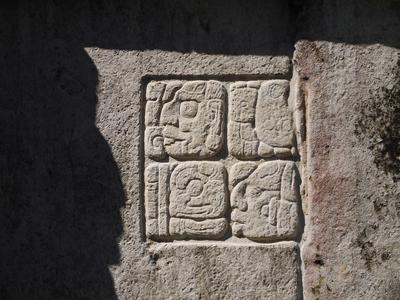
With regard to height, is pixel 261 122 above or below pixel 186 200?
above

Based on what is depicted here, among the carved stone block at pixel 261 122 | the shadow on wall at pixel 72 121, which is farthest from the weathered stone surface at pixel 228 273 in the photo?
the carved stone block at pixel 261 122

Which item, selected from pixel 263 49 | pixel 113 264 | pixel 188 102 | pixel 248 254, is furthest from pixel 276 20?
pixel 113 264

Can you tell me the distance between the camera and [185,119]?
3.21 metres

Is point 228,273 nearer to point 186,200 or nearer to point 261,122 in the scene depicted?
point 186,200

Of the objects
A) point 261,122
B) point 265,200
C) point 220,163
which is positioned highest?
point 261,122

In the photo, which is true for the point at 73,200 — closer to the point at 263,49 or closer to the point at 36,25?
the point at 36,25

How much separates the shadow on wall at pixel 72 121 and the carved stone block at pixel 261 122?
6.8 inches

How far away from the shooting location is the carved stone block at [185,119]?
10.5 feet

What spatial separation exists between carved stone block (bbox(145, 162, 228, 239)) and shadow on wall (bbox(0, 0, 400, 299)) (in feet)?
0.50

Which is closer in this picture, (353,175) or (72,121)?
(353,175)

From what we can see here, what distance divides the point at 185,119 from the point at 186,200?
361 millimetres

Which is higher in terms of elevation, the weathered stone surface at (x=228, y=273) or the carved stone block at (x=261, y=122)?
the carved stone block at (x=261, y=122)

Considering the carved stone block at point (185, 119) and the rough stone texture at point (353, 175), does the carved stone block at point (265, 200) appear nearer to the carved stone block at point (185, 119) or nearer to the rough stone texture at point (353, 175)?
the rough stone texture at point (353, 175)

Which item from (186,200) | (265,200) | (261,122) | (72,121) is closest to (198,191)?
(186,200)
